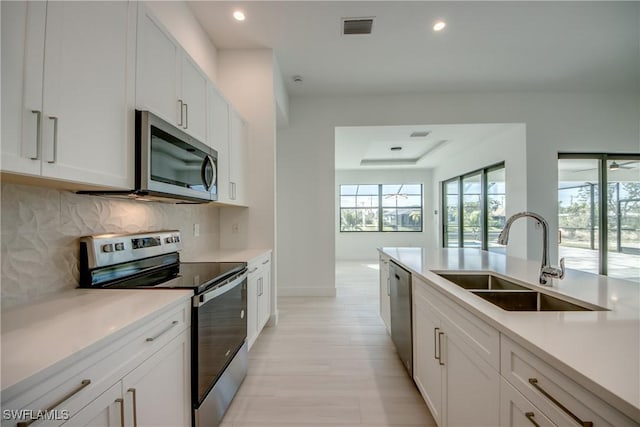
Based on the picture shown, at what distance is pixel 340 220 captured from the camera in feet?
27.0

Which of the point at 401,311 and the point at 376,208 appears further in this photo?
the point at 376,208

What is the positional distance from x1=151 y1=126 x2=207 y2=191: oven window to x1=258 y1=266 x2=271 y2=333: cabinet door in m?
1.11

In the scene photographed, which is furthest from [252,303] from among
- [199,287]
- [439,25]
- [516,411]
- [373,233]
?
[373,233]

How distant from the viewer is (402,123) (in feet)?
13.4

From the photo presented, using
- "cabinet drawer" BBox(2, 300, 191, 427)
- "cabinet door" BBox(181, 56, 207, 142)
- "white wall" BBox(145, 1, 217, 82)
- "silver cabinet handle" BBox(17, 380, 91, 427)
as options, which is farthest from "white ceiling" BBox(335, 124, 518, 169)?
"silver cabinet handle" BBox(17, 380, 91, 427)

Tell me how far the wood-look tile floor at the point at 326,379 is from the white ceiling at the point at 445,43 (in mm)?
3116

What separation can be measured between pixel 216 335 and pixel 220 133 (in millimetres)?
1642

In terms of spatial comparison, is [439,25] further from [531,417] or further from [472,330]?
[531,417]

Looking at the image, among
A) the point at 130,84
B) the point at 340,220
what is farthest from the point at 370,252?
the point at 130,84

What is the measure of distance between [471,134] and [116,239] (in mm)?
5097

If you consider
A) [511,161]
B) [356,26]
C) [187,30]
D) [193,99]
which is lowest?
[193,99]

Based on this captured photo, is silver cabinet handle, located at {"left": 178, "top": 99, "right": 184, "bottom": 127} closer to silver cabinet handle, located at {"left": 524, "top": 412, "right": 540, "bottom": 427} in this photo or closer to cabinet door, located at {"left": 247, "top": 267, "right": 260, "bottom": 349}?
cabinet door, located at {"left": 247, "top": 267, "right": 260, "bottom": 349}

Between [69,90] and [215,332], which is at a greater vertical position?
[69,90]

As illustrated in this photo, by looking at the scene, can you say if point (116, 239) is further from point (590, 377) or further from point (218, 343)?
point (590, 377)
